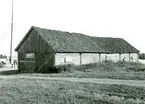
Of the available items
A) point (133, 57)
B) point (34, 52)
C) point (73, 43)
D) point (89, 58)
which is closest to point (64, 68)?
point (34, 52)

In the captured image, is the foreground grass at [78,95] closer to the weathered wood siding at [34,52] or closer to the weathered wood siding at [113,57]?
the weathered wood siding at [34,52]

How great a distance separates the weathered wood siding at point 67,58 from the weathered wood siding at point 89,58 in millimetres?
1323

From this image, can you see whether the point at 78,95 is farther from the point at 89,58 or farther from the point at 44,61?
the point at 89,58

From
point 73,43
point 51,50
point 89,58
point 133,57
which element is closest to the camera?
point 51,50

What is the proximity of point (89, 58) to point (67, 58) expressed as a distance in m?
5.29

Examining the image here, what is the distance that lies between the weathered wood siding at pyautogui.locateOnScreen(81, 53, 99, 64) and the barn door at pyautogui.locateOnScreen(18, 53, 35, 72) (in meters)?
7.35

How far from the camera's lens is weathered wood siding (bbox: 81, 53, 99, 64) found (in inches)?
1377

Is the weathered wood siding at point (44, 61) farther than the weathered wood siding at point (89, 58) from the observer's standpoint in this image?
No

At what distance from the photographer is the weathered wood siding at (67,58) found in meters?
30.5

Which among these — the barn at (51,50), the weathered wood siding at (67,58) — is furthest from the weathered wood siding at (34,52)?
the weathered wood siding at (67,58)

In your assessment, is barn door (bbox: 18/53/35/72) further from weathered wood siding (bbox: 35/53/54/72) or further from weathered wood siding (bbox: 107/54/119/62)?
weathered wood siding (bbox: 107/54/119/62)

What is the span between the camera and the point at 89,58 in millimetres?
36125

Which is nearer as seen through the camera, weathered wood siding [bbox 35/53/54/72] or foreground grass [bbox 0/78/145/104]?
foreground grass [bbox 0/78/145/104]

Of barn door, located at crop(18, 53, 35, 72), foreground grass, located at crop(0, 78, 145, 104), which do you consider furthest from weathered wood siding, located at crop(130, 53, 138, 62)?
foreground grass, located at crop(0, 78, 145, 104)
